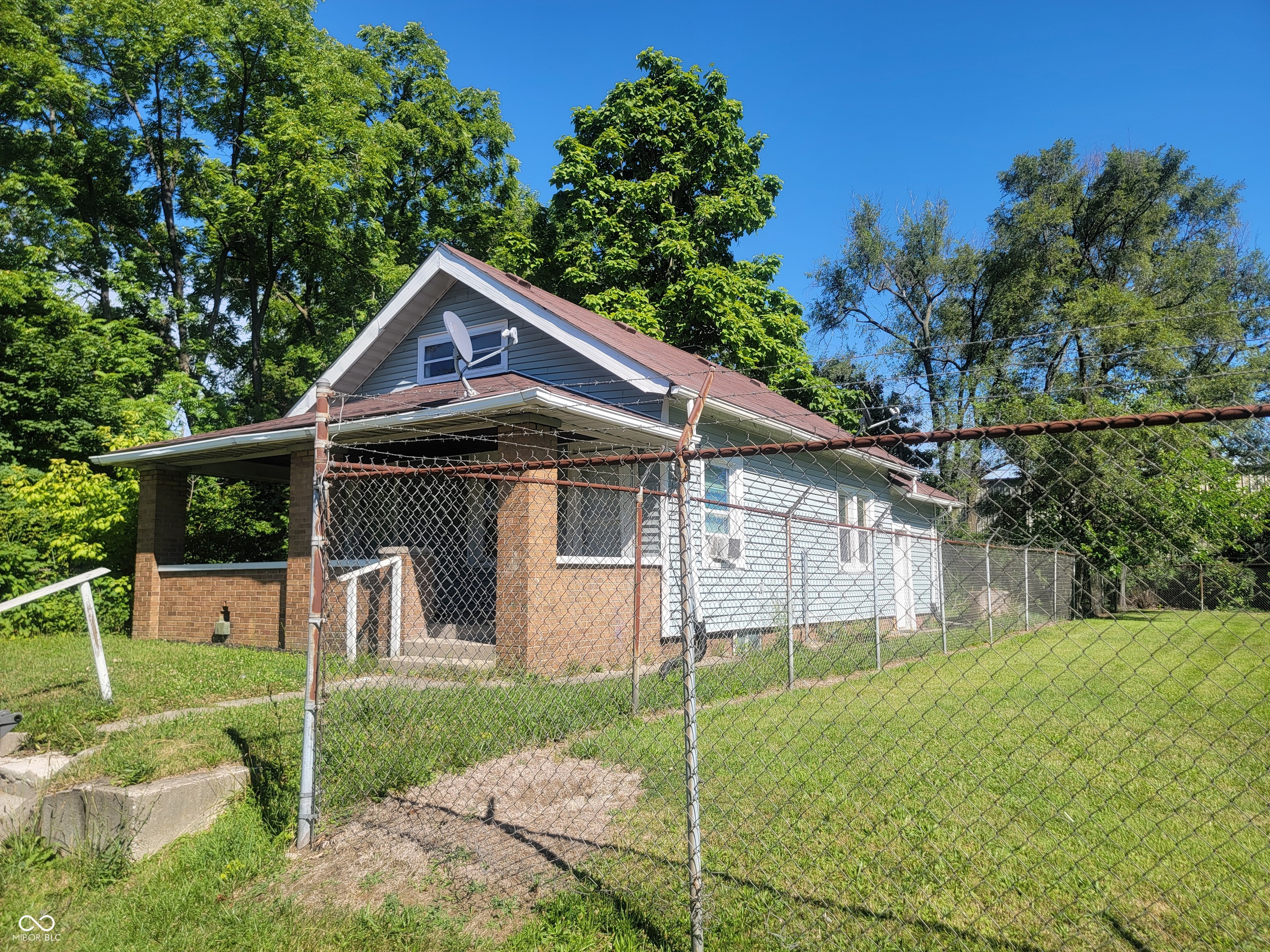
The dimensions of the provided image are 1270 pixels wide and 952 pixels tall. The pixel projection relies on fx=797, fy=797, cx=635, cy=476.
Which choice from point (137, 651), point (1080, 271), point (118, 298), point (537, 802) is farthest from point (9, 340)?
point (1080, 271)

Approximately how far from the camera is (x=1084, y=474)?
19.8 metres

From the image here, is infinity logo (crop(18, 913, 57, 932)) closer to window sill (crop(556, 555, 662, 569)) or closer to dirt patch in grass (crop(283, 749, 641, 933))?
dirt patch in grass (crop(283, 749, 641, 933))

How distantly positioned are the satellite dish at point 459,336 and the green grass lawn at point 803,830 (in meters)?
4.78

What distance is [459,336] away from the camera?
34.0 ft

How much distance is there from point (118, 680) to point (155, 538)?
210 inches

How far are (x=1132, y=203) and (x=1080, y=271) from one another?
8.69ft

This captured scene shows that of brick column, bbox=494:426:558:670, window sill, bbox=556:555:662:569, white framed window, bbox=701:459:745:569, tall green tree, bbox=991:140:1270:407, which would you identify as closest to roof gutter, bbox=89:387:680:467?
brick column, bbox=494:426:558:670

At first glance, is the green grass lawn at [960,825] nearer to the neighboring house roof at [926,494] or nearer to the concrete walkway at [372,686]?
the concrete walkway at [372,686]

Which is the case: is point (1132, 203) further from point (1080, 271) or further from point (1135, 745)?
point (1135, 745)

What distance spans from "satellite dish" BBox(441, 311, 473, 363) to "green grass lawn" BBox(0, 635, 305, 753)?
13.6 ft

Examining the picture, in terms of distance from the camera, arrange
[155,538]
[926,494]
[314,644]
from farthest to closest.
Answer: [926,494] → [155,538] → [314,644]

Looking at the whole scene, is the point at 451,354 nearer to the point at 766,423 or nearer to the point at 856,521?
the point at 766,423

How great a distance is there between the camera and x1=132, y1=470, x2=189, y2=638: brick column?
11836 millimetres

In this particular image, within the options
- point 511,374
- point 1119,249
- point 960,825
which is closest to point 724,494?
point 511,374
